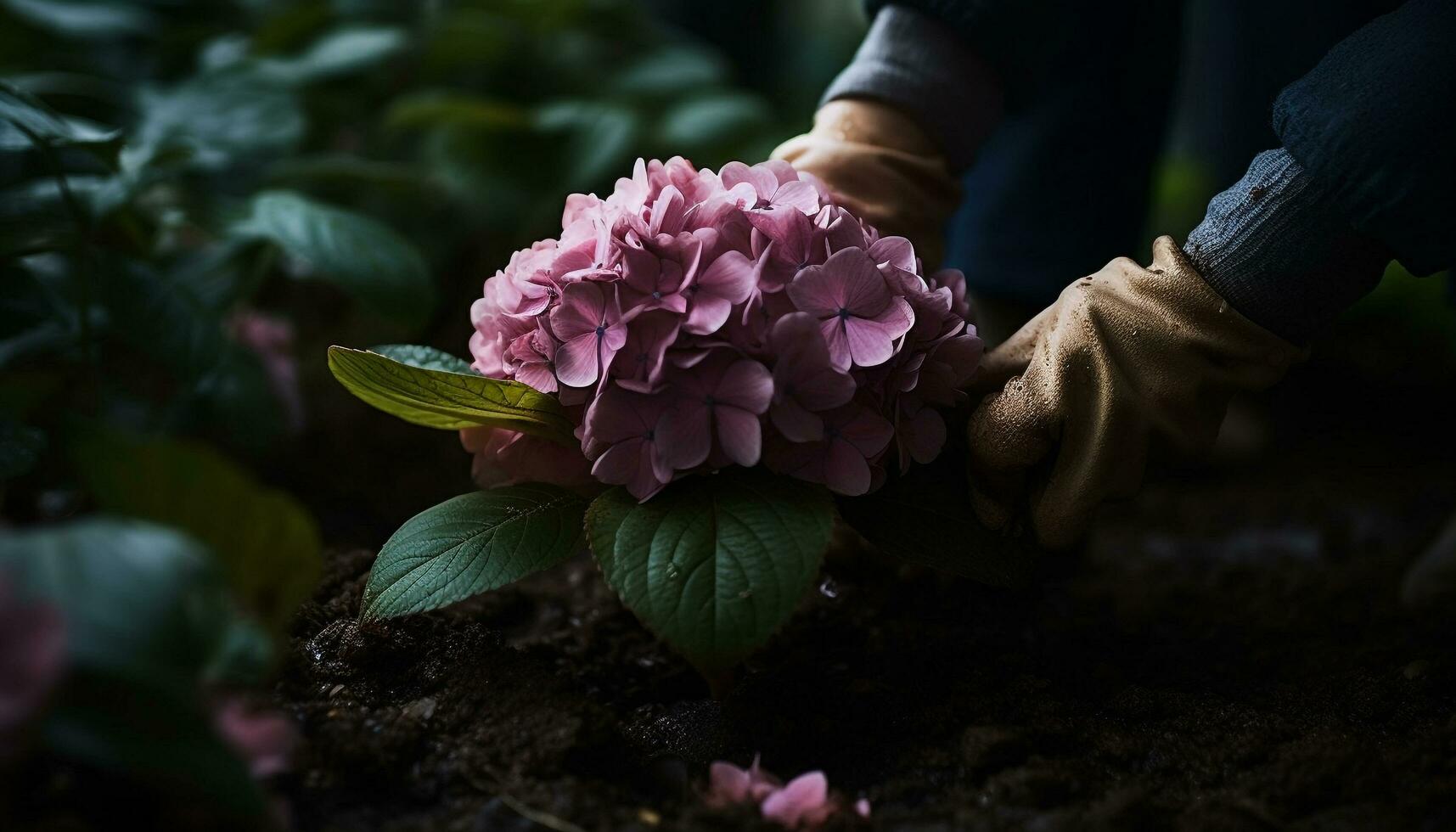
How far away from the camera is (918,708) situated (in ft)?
3.12

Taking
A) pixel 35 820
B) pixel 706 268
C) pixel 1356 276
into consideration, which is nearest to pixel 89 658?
pixel 35 820

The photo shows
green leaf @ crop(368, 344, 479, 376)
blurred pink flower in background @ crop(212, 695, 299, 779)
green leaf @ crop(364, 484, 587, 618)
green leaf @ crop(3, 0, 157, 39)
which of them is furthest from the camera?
green leaf @ crop(3, 0, 157, 39)

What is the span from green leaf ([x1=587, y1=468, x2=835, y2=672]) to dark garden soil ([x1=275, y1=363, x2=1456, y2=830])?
0.40 ft

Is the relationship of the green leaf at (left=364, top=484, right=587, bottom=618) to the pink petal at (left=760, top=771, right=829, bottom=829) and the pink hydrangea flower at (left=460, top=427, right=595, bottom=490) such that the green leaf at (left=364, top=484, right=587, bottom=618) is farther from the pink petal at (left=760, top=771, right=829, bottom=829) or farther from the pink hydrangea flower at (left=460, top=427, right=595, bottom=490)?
the pink petal at (left=760, top=771, right=829, bottom=829)

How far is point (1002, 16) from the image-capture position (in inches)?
44.6

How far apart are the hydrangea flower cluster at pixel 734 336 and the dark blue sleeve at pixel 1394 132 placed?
0.33 meters

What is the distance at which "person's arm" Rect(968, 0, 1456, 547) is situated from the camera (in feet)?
2.86

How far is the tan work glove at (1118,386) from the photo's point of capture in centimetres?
90

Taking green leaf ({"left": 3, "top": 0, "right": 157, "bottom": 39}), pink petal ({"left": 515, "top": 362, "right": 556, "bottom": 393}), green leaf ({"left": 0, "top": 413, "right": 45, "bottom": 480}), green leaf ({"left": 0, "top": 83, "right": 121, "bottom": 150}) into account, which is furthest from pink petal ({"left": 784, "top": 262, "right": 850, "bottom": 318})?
green leaf ({"left": 3, "top": 0, "right": 157, "bottom": 39})

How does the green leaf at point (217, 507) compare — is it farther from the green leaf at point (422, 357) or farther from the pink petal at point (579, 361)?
the green leaf at point (422, 357)

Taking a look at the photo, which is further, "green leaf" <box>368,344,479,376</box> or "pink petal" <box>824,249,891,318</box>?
"green leaf" <box>368,344,479,376</box>

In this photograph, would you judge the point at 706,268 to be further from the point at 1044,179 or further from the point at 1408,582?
the point at 1408,582

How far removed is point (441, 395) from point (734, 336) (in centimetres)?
25

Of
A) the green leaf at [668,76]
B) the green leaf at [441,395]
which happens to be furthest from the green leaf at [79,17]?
the green leaf at [441,395]
